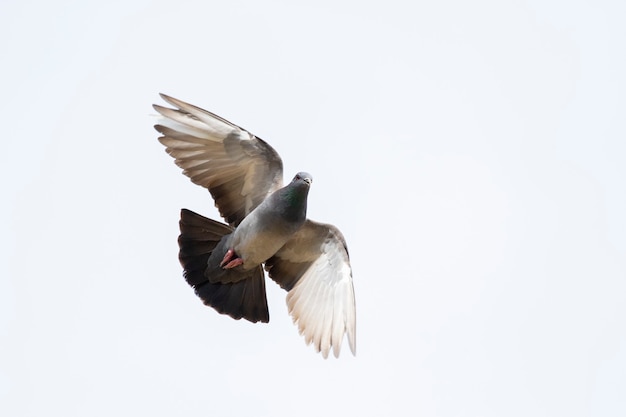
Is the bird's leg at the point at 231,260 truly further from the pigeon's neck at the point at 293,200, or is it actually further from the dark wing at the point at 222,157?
the pigeon's neck at the point at 293,200

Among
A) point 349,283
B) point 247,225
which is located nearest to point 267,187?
point 247,225

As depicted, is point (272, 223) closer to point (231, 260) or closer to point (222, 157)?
point (231, 260)

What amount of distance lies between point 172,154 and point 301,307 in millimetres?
2710

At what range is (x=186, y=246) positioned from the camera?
17156 mm

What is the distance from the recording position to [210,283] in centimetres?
1741

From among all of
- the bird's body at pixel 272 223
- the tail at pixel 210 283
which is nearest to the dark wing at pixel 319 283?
the tail at pixel 210 283

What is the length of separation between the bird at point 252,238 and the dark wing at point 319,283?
0.5 inches

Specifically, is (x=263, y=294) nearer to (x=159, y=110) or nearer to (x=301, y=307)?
(x=301, y=307)

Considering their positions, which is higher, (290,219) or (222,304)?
(290,219)

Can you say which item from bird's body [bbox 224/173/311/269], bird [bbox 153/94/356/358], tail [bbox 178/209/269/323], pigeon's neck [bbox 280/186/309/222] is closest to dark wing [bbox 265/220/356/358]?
bird [bbox 153/94/356/358]

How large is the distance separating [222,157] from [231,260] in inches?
51.6

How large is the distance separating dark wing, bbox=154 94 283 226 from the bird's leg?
480 millimetres

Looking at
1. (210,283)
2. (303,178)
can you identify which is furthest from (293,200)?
(210,283)

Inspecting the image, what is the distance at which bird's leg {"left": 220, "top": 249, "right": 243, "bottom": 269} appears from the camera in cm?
1719
